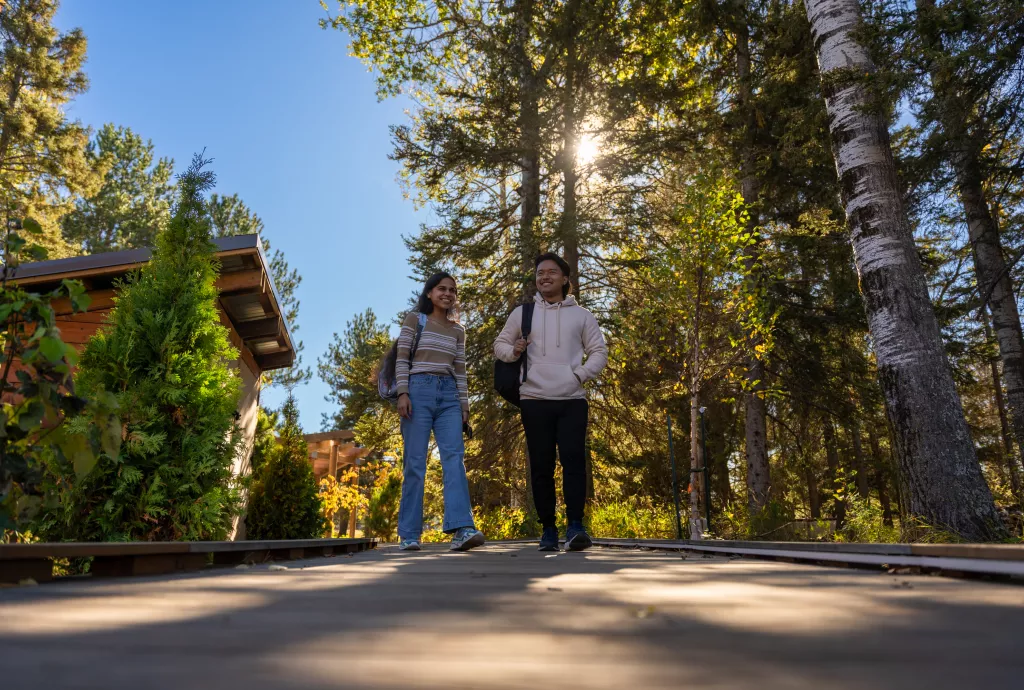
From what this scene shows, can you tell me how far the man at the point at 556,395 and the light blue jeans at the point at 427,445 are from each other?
0.71m

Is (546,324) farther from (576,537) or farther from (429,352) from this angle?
(576,537)

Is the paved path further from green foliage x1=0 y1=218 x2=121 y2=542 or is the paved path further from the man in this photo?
the man

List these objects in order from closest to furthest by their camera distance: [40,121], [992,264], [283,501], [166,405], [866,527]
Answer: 1. [166,405]
2. [866,527]
3. [992,264]
4. [283,501]
5. [40,121]

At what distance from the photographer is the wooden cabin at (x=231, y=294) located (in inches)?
347

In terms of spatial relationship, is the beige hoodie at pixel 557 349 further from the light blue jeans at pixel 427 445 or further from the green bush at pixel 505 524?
the green bush at pixel 505 524

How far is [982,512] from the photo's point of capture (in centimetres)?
546

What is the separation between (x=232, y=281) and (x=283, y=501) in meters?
4.49

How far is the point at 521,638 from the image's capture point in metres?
1.15

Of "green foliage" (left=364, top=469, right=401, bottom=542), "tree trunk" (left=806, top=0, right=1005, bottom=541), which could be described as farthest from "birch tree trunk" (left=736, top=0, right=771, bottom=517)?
"green foliage" (left=364, top=469, right=401, bottom=542)

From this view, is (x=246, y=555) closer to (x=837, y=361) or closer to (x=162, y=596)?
(x=162, y=596)

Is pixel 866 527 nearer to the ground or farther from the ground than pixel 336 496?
nearer to the ground

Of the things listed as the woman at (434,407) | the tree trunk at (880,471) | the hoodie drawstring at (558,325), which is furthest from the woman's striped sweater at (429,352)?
the tree trunk at (880,471)

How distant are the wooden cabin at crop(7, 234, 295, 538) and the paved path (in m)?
5.88

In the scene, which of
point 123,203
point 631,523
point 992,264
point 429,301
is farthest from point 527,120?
point 123,203
